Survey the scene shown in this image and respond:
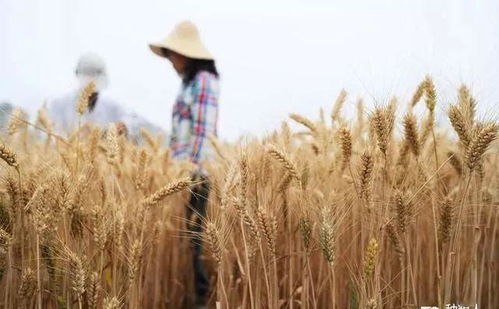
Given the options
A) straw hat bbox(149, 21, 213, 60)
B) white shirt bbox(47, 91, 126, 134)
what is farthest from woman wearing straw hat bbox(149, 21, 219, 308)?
white shirt bbox(47, 91, 126, 134)

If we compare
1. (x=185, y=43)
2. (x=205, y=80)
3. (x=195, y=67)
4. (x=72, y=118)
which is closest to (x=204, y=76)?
(x=205, y=80)

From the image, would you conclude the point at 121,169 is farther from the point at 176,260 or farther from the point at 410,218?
the point at 410,218

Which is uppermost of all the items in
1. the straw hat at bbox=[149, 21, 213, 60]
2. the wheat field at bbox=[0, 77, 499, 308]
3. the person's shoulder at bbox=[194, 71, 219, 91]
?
the straw hat at bbox=[149, 21, 213, 60]

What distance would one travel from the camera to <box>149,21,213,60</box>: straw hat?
128 inches

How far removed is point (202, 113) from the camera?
9.87 feet

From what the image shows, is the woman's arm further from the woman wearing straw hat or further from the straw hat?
the straw hat

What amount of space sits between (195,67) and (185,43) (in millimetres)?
312

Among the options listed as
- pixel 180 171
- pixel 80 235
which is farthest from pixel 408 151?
pixel 180 171

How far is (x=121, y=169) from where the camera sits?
2.36 meters

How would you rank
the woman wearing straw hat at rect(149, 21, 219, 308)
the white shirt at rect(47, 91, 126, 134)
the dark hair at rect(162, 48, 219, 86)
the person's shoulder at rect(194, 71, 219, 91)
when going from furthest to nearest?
the dark hair at rect(162, 48, 219, 86) → the person's shoulder at rect(194, 71, 219, 91) → the woman wearing straw hat at rect(149, 21, 219, 308) → the white shirt at rect(47, 91, 126, 134)

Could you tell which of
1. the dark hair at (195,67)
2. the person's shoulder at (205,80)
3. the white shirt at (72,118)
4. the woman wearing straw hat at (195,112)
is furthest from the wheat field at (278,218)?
the dark hair at (195,67)

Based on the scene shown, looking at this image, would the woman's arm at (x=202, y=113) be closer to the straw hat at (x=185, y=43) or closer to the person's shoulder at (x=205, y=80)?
the person's shoulder at (x=205, y=80)

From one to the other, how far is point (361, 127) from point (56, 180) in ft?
5.41

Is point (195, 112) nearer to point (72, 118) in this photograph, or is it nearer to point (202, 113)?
point (202, 113)
